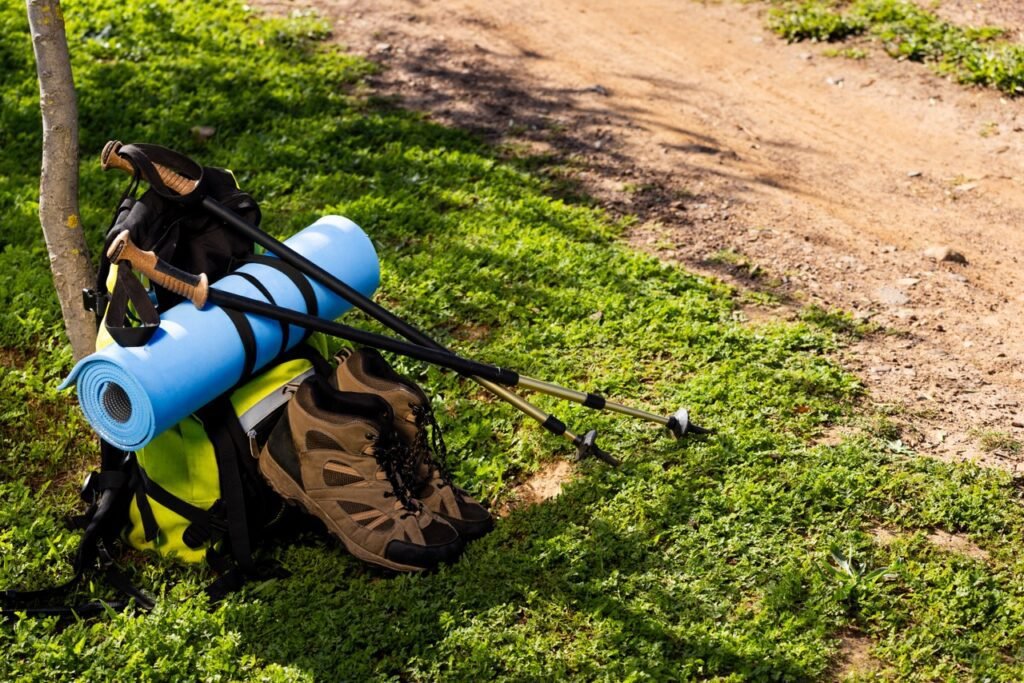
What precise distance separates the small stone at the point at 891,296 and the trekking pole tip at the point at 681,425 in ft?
5.07

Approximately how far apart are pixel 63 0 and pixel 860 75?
6187 mm

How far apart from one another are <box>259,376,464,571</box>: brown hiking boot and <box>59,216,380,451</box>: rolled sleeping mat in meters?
0.27

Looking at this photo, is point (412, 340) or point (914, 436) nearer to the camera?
point (412, 340)

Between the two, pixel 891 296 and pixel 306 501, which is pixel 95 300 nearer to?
pixel 306 501

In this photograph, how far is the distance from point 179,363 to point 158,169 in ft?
2.93

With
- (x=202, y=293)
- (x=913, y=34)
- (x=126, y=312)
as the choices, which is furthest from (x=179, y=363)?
(x=913, y=34)

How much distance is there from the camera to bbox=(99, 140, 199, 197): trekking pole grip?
4.11m

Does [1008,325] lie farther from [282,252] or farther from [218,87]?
[218,87]

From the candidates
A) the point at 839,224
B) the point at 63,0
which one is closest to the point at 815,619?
the point at 839,224

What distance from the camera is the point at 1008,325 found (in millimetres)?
5395

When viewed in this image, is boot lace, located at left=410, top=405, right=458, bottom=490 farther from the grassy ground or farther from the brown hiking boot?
the grassy ground

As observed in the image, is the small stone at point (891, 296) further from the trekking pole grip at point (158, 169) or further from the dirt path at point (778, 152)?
the trekking pole grip at point (158, 169)

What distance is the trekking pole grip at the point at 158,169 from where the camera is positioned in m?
4.11

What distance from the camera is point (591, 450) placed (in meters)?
4.46
